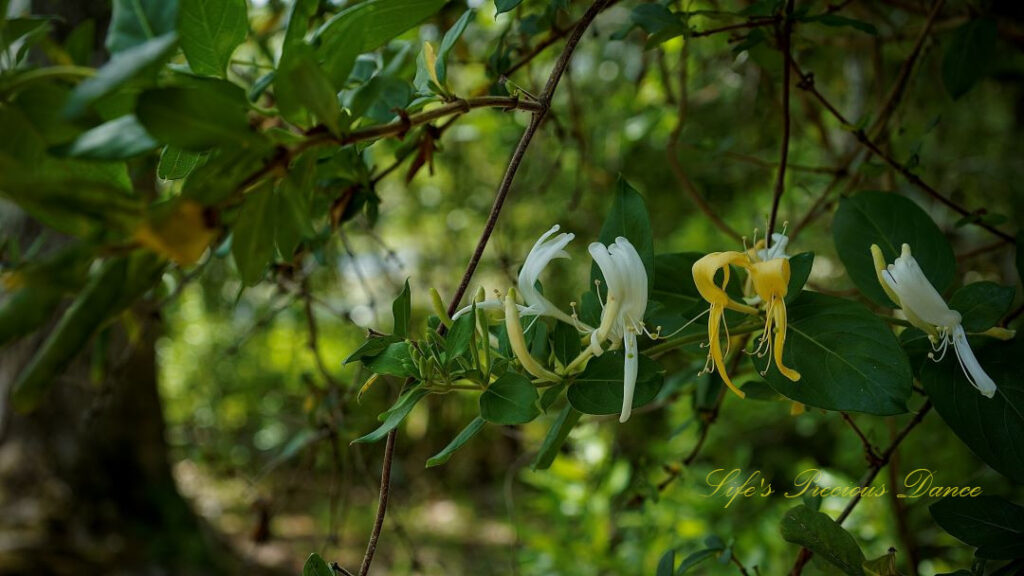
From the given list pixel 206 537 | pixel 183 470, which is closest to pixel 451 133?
pixel 206 537

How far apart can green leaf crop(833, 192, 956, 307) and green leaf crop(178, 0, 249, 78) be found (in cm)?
44

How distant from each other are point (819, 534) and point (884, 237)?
223 mm

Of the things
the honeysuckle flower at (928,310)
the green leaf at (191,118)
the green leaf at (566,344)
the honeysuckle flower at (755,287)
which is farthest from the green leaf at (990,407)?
the green leaf at (191,118)

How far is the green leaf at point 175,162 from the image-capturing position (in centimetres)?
43

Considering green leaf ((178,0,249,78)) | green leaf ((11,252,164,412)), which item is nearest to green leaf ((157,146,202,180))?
green leaf ((178,0,249,78))

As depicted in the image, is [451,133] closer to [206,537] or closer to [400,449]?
[206,537]

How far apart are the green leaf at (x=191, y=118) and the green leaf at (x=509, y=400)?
0.64 feet

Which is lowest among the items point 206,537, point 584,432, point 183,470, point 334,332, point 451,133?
point 183,470

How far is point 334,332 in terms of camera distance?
3893mm

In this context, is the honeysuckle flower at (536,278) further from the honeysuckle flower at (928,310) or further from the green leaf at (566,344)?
the honeysuckle flower at (928,310)

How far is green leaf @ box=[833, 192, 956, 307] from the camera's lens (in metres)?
0.55

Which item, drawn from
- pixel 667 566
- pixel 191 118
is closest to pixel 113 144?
pixel 191 118

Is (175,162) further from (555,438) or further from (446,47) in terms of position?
(555,438)

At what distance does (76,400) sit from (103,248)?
183 centimetres
